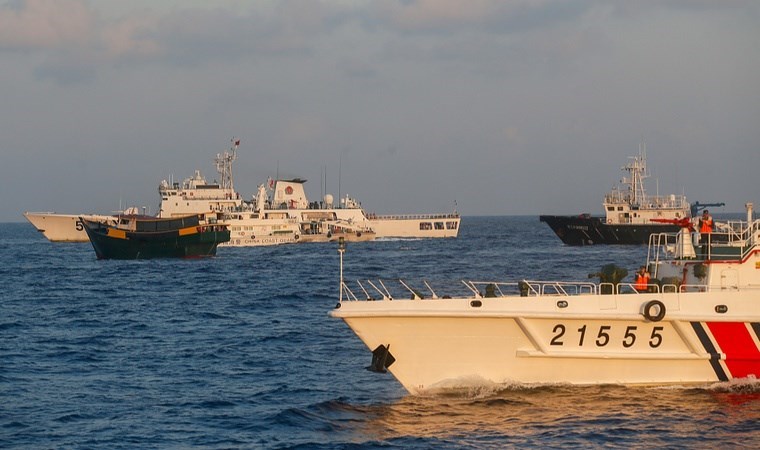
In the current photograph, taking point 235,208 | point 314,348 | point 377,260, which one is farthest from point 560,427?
point 235,208

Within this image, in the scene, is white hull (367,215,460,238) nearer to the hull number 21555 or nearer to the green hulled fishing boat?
the green hulled fishing boat

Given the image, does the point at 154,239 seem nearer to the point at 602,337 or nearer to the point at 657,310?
the point at 602,337

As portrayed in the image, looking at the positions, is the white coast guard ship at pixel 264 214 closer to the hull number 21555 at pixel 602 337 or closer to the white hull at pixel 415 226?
the white hull at pixel 415 226

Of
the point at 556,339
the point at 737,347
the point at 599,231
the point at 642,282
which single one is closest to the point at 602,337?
the point at 556,339

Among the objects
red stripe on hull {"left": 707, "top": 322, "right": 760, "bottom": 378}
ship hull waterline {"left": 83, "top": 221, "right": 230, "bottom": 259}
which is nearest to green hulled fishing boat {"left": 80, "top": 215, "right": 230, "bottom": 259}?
ship hull waterline {"left": 83, "top": 221, "right": 230, "bottom": 259}

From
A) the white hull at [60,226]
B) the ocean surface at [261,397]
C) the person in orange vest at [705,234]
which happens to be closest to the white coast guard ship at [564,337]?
the ocean surface at [261,397]

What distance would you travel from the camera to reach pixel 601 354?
2053 cm

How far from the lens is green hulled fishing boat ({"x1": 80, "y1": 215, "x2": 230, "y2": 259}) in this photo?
80125 mm

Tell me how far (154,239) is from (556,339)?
63.7m

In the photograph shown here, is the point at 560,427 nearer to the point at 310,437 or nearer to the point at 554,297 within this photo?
the point at 554,297

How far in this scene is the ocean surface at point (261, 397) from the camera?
18531 millimetres

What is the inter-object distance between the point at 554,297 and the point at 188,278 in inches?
1627

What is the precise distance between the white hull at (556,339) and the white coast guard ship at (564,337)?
0.06 feet

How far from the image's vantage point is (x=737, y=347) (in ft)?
67.4
